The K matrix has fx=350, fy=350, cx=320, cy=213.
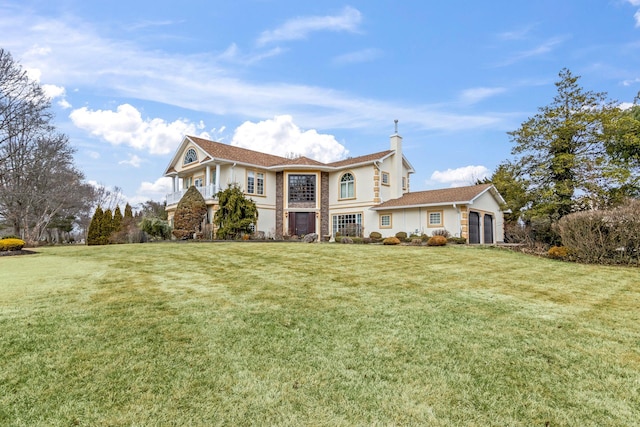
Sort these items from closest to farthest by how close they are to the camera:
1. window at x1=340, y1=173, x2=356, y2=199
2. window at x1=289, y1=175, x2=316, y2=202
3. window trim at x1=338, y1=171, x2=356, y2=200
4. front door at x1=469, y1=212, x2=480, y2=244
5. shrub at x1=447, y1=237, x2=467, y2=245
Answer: shrub at x1=447, y1=237, x2=467, y2=245
front door at x1=469, y1=212, x2=480, y2=244
window trim at x1=338, y1=171, x2=356, y2=200
window at x1=340, y1=173, x2=356, y2=199
window at x1=289, y1=175, x2=316, y2=202

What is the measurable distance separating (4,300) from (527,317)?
8109mm

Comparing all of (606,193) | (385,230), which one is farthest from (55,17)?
(606,193)

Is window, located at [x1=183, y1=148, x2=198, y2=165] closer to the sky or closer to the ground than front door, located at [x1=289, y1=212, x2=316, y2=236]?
closer to the sky

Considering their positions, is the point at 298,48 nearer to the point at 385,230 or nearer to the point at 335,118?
the point at 335,118

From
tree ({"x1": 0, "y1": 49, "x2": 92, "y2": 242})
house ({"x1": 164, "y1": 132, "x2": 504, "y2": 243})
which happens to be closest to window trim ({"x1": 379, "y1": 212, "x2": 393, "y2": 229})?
house ({"x1": 164, "y1": 132, "x2": 504, "y2": 243})

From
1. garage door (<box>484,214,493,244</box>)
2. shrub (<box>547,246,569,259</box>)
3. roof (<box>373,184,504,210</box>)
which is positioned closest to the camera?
shrub (<box>547,246,569,259</box>)

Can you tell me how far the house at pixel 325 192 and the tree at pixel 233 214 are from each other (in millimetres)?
1897

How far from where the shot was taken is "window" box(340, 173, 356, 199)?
24.2 m

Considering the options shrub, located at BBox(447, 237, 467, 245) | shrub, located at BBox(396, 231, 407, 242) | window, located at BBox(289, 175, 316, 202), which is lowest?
shrub, located at BBox(447, 237, 467, 245)

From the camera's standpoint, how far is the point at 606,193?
16.9 meters

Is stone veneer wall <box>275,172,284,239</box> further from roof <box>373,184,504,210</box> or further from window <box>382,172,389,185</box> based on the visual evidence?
window <box>382,172,389,185</box>

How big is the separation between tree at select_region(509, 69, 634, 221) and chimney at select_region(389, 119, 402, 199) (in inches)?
298

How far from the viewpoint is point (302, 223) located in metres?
24.5

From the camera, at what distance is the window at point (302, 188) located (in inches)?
964
